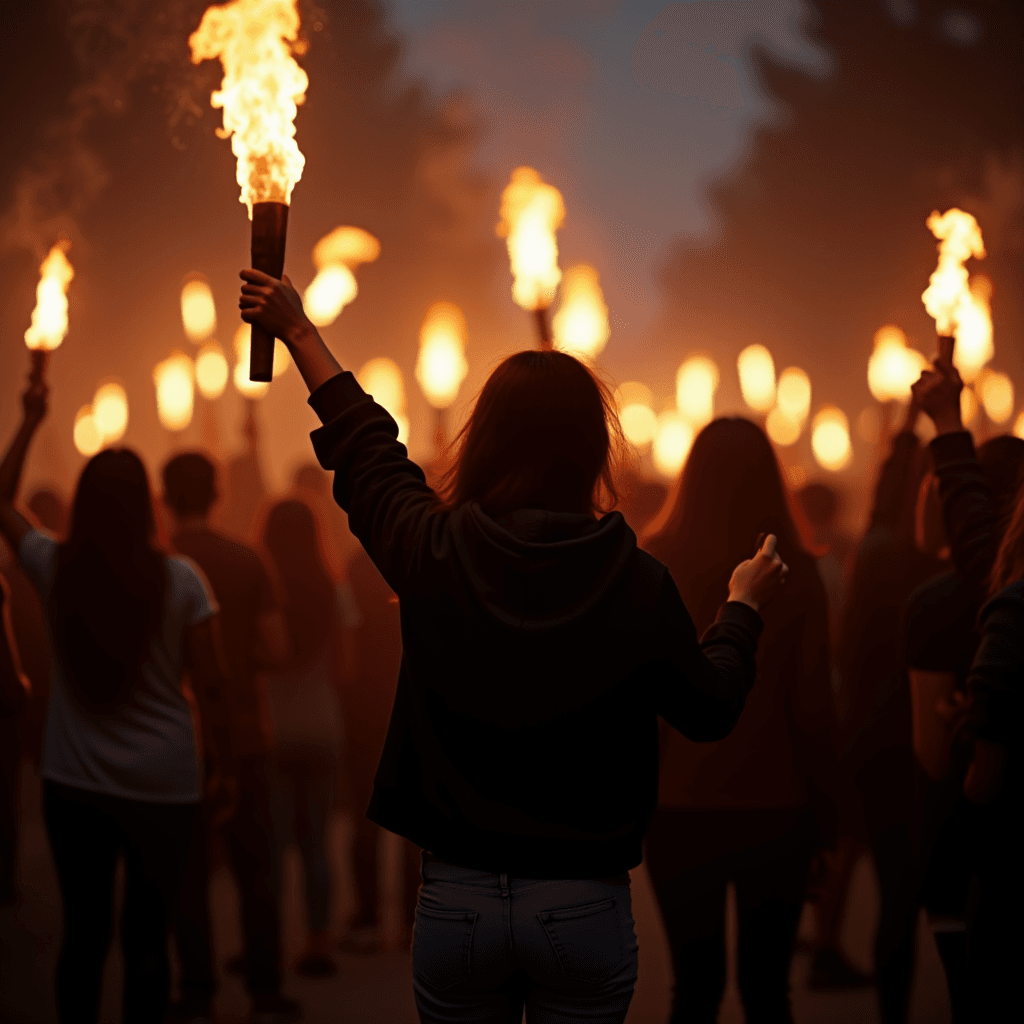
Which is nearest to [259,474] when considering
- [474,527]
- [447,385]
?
[447,385]

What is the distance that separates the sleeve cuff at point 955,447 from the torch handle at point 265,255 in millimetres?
1614

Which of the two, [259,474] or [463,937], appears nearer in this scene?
[463,937]

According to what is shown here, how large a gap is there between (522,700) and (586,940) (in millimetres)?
357

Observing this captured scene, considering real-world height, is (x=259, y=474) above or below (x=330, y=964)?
above

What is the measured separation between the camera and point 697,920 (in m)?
2.45

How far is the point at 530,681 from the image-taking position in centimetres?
146

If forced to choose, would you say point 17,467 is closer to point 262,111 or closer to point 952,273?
point 262,111

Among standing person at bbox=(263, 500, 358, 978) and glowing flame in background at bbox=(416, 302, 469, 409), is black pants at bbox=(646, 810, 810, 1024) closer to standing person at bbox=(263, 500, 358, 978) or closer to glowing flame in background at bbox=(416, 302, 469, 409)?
standing person at bbox=(263, 500, 358, 978)

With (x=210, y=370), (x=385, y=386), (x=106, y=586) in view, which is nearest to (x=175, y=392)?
(x=210, y=370)

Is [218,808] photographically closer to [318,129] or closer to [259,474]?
[259,474]

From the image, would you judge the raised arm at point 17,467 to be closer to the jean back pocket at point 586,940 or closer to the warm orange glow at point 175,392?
the jean back pocket at point 586,940

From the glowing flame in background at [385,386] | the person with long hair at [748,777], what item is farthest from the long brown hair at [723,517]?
the glowing flame in background at [385,386]

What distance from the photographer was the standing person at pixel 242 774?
134 inches

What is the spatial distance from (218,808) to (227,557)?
776 millimetres
